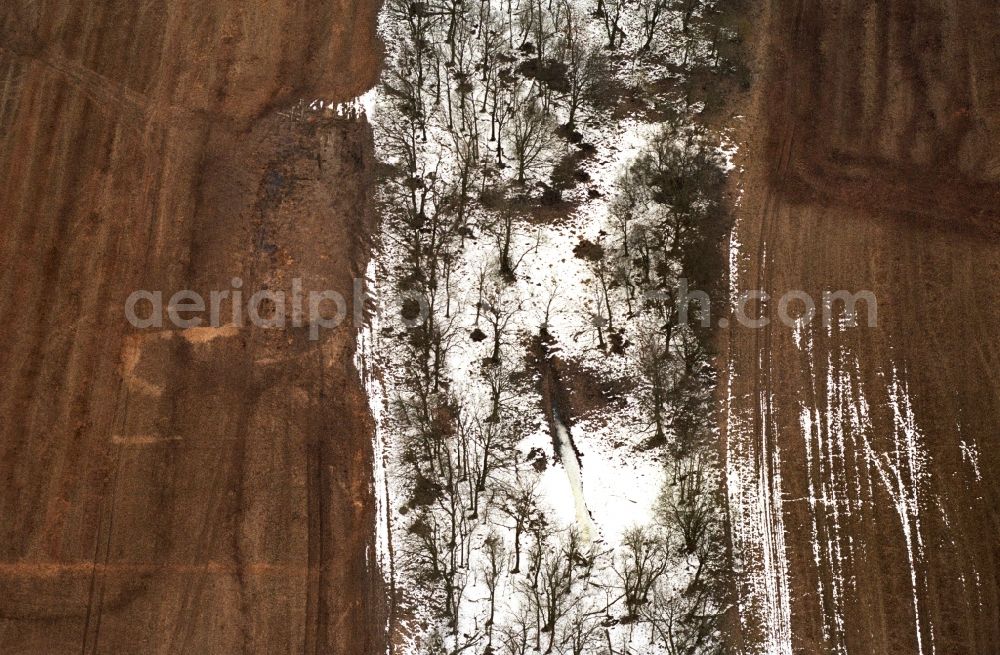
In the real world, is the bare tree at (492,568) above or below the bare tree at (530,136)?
below

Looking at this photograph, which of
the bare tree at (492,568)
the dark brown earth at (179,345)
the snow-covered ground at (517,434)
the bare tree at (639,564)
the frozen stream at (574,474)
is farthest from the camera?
the frozen stream at (574,474)

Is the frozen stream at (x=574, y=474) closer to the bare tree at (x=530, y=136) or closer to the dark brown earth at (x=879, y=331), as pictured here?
the dark brown earth at (x=879, y=331)

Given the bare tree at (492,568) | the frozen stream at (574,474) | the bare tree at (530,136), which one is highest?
the bare tree at (530,136)

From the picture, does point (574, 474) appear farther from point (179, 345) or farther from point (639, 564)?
point (179, 345)

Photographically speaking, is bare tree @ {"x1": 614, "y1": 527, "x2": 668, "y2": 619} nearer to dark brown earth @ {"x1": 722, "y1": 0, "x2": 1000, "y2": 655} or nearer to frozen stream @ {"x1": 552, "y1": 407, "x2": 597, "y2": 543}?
frozen stream @ {"x1": 552, "y1": 407, "x2": 597, "y2": 543}

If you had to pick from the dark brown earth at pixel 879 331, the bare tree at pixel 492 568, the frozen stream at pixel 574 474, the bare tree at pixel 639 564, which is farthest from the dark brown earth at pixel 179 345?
the dark brown earth at pixel 879 331

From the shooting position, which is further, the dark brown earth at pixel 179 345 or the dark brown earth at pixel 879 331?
the dark brown earth at pixel 879 331

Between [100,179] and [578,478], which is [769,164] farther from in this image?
[100,179]

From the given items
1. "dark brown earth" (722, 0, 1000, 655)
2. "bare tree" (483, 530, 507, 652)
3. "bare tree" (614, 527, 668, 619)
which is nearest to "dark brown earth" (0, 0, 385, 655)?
"bare tree" (483, 530, 507, 652)

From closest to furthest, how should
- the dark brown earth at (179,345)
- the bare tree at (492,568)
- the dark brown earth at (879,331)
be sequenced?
the bare tree at (492,568), the dark brown earth at (179,345), the dark brown earth at (879,331)
